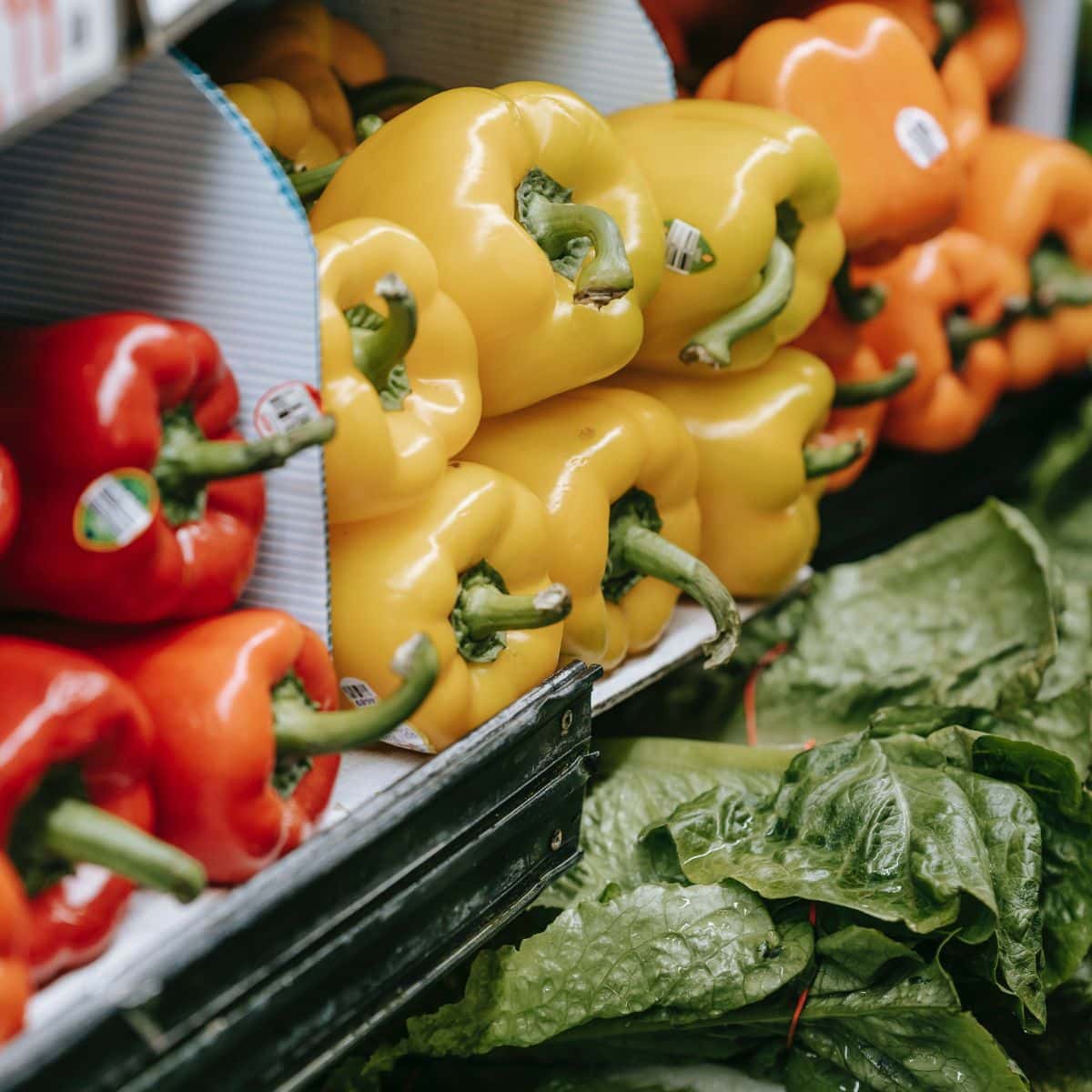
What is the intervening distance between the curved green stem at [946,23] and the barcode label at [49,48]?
6.38 ft

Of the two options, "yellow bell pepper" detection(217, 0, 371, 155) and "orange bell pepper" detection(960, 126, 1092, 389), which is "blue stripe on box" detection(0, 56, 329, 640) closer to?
"yellow bell pepper" detection(217, 0, 371, 155)

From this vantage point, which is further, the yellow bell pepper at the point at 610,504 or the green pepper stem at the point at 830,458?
the green pepper stem at the point at 830,458

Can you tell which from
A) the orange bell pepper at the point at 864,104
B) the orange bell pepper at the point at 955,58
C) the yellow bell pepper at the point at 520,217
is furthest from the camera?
the orange bell pepper at the point at 955,58

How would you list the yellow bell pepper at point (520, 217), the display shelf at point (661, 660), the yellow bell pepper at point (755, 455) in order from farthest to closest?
the yellow bell pepper at point (755, 455) → the display shelf at point (661, 660) → the yellow bell pepper at point (520, 217)

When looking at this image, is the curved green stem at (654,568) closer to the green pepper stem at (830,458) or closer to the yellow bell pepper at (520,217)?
the yellow bell pepper at (520,217)

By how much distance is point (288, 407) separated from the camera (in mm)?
1038

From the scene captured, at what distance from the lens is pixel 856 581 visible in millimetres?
2027

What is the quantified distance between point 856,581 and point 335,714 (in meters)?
1.23

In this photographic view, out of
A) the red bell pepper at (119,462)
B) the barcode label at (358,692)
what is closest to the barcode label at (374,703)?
the barcode label at (358,692)

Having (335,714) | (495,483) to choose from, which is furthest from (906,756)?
(335,714)

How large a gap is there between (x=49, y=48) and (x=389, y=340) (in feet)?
1.42

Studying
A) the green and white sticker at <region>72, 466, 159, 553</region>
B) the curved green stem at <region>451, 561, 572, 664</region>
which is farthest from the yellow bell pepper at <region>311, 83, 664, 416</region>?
the green and white sticker at <region>72, 466, 159, 553</region>

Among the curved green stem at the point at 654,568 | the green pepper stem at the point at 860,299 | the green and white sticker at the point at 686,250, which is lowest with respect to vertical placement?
the curved green stem at the point at 654,568

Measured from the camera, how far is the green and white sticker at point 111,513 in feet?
2.99
